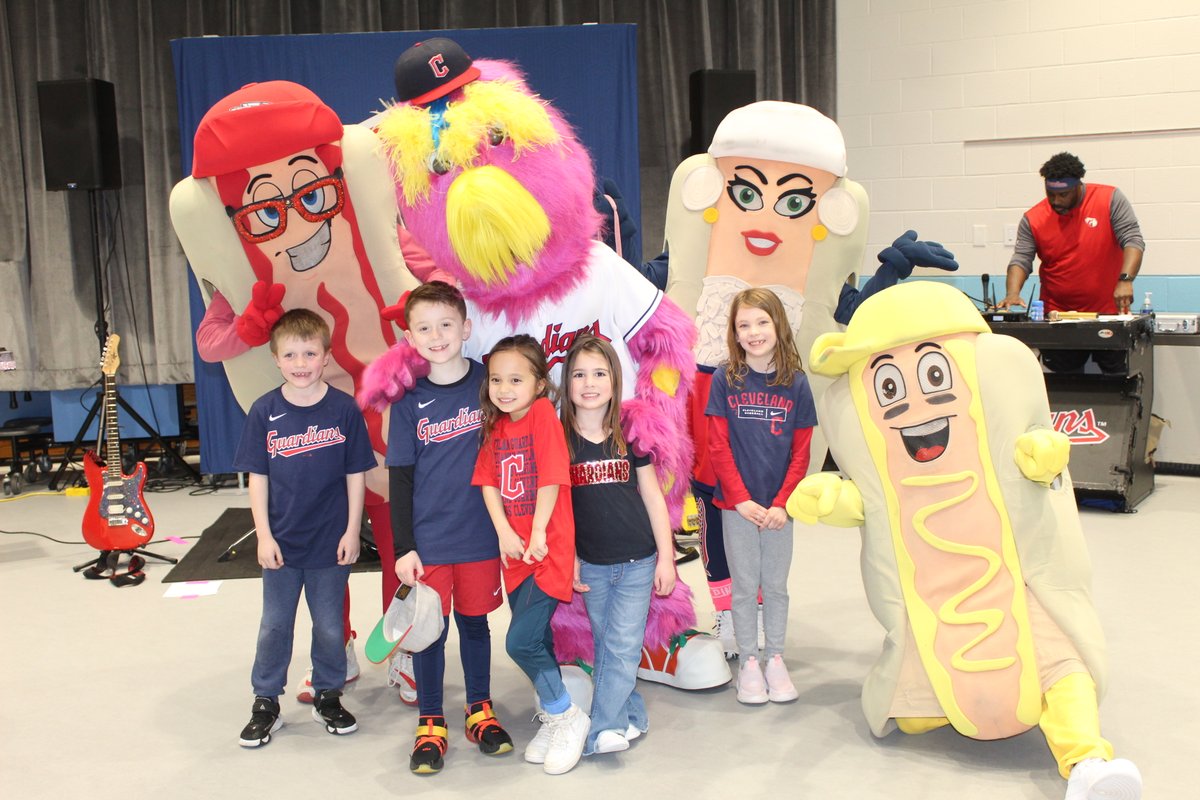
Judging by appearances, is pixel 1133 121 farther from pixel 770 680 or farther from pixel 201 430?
pixel 201 430

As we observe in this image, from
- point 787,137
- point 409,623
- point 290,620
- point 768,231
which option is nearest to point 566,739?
point 409,623

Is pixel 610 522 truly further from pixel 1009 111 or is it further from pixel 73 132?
pixel 1009 111

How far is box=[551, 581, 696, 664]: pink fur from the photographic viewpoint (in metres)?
2.66

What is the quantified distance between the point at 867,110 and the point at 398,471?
470cm

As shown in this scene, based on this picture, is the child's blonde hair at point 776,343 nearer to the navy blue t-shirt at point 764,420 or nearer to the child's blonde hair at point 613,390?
the navy blue t-shirt at point 764,420

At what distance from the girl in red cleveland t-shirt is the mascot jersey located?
16 cm

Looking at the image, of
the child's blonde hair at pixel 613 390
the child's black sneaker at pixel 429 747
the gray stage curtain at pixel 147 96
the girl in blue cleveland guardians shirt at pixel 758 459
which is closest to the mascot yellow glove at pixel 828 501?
the girl in blue cleveland guardians shirt at pixel 758 459

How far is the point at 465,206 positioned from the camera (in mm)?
2299

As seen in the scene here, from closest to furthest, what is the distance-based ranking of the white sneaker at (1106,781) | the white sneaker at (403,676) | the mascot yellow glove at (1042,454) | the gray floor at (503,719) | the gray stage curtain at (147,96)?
the white sneaker at (1106,781)
the mascot yellow glove at (1042,454)
the gray floor at (503,719)
the white sneaker at (403,676)
the gray stage curtain at (147,96)

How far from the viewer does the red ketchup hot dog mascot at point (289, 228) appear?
8.79ft

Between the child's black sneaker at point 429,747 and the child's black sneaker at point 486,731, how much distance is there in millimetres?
71

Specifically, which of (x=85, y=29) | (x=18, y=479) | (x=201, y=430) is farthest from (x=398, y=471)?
(x=85, y=29)

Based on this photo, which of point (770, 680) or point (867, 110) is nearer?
point (770, 680)

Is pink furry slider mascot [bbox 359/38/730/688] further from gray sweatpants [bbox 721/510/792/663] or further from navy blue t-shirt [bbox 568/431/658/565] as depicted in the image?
gray sweatpants [bbox 721/510/792/663]
